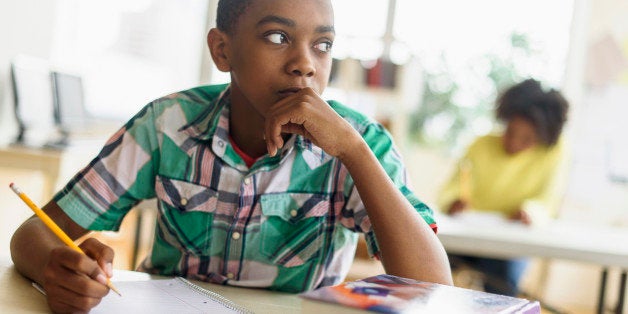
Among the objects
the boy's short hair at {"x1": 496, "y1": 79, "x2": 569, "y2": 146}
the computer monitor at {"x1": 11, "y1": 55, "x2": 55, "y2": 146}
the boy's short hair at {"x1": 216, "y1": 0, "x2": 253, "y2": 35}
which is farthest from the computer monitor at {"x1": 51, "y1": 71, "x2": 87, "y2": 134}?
the boy's short hair at {"x1": 216, "y1": 0, "x2": 253, "y2": 35}

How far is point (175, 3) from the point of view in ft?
18.1

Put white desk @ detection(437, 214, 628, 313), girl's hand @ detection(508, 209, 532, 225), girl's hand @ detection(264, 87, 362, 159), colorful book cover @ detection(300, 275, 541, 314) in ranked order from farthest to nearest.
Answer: girl's hand @ detection(508, 209, 532, 225)
white desk @ detection(437, 214, 628, 313)
girl's hand @ detection(264, 87, 362, 159)
colorful book cover @ detection(300, 275, 541, 314)

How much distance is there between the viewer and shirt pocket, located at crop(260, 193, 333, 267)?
1.14 m

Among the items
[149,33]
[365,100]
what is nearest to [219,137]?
[365,100]

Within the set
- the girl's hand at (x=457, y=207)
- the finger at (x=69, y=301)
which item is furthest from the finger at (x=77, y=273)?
the girl's hand at (x=457, y=207)

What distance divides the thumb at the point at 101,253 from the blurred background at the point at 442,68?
337 centimetres

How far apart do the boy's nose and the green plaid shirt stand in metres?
0.13

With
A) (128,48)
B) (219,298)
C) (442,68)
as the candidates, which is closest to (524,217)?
(219,298)

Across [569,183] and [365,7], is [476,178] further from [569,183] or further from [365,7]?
[365,7]

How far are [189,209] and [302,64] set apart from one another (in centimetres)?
28

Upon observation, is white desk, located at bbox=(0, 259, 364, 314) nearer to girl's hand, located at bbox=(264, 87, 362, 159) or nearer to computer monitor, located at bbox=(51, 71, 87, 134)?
girl's hand, located at bbox=(264, 87, 362, 159)

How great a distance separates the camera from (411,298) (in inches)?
29.1

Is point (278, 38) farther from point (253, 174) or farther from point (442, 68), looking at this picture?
point (442, 68)

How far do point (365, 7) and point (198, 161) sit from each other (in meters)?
4.59
